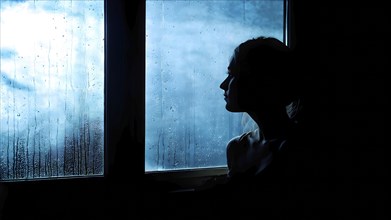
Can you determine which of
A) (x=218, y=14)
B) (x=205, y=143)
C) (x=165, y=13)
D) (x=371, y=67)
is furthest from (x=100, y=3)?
(x=371, y=67)

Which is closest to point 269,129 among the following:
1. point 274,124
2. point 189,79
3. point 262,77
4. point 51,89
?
point 274,124

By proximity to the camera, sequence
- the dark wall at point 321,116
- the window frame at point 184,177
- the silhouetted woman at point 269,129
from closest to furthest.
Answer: the silhouetted woman at point 269,129
the dark wall at point 321,116
the window frame at point 184,177

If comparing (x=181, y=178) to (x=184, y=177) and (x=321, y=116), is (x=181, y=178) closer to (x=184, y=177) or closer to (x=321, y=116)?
(x=184, y=177)

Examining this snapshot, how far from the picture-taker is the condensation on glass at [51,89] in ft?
3.41

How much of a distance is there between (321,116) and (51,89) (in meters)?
1.00

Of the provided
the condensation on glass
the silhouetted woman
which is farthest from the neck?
the condensation on glass

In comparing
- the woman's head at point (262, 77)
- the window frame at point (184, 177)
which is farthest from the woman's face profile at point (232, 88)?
the window frame at point (184, 177)

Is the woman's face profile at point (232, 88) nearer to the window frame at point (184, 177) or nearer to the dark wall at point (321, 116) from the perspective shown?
the dark wall at point (321, 116)

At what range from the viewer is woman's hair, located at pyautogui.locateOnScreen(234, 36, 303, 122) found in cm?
85

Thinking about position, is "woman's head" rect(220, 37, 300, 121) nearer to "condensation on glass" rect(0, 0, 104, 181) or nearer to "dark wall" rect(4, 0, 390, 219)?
"dark wall" rect(4, 0, 390, 219)

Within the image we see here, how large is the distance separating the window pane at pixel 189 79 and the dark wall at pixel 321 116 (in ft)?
0.22

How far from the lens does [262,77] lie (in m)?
0.85

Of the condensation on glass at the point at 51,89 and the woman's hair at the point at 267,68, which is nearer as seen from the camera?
the woman's hair at the point at 267,68

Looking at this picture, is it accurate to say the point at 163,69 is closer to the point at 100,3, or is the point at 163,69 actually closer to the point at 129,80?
the point at 129,80
